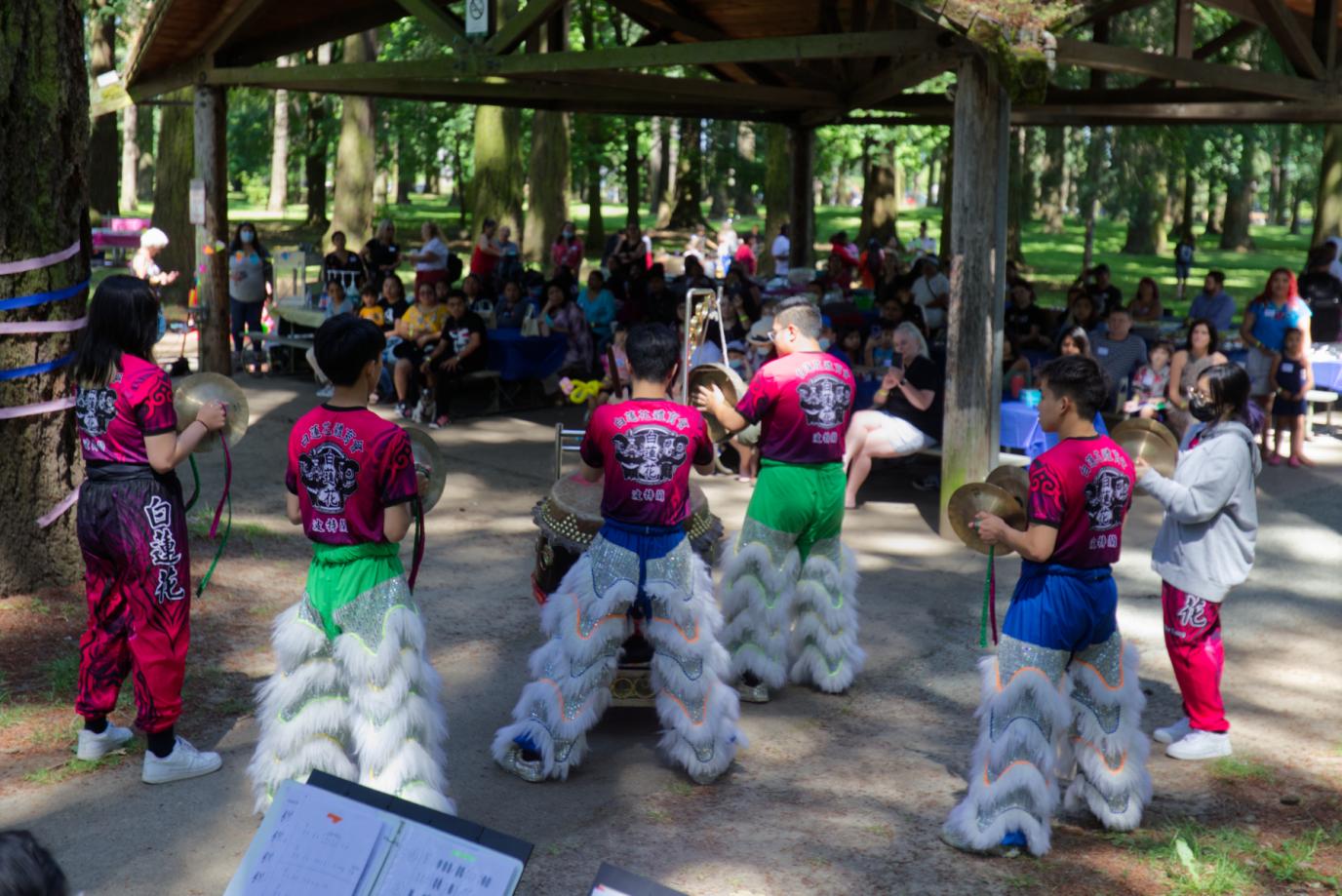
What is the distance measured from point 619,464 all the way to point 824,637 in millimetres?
1668

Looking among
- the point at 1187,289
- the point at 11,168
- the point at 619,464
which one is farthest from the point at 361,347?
the point at 1187,289

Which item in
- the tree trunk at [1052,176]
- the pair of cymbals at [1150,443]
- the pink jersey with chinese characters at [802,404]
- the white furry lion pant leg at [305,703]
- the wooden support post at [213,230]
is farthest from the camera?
the tree trunk at [1052,176]

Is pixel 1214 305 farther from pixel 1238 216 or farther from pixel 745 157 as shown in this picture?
pixel 1238 216

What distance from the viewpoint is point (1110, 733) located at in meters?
4.90

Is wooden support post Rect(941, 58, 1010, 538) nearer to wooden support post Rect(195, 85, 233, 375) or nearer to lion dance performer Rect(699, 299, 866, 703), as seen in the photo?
lion dance performer Rect(699, 299, 866, 703)

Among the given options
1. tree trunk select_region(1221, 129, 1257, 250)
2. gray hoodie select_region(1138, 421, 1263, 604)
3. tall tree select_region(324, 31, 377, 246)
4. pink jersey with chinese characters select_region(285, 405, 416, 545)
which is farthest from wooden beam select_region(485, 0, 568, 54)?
tree trunk select_region(1221, 129, 1257, 250)

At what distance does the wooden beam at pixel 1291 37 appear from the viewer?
10.3 m

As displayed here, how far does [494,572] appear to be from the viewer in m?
8.44

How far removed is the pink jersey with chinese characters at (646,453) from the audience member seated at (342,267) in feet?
41.2

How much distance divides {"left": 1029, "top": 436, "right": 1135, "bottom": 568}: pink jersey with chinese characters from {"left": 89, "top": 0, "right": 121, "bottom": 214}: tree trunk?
1972cm

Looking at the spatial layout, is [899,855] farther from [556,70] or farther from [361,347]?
[556,70]

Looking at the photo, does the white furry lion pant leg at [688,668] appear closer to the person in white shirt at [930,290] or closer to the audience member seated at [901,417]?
the audience member seated at [901,417]

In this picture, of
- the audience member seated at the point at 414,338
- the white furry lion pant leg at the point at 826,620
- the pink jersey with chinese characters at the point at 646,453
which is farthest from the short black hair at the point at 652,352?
the audience member seated at the point at 414,338

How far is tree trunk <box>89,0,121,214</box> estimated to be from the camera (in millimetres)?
23344
